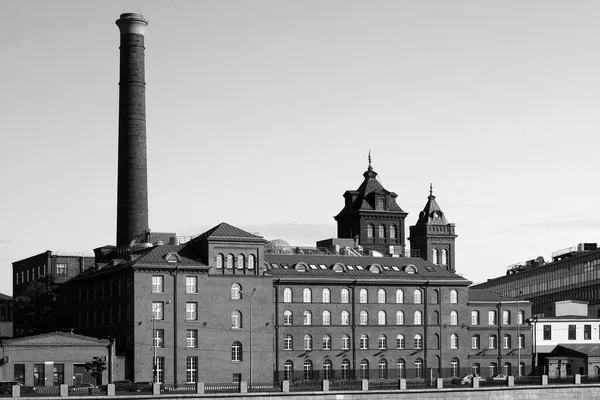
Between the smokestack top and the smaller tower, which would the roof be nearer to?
the smaller tower

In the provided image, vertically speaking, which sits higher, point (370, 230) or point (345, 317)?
point (370, 230)

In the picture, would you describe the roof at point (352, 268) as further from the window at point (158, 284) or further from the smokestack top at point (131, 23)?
the smokestack top at point (131, 23)

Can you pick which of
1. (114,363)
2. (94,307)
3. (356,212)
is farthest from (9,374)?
(356,212)

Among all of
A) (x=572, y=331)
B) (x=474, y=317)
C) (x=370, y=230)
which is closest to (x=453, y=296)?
(x=474, y=317)

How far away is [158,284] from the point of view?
126m

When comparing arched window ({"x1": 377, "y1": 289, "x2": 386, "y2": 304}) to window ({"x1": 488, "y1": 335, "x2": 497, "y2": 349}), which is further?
window ({"x1": 488, "y1": 335, "x2": 497, "y2": 349})

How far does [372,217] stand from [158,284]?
153 ft

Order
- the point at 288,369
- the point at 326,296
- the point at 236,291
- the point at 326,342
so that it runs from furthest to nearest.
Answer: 1. the point at 326,296
2. the point at 326,342
3. the point at 288,369
4. the point at 236,291

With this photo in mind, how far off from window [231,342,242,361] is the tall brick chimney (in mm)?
27291

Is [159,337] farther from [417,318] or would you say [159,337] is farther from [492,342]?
[492,342]

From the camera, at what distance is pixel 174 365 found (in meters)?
125

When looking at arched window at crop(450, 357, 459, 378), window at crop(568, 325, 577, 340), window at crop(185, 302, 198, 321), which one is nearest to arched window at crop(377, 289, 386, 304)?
arched window at crop(450, 357, 459, 378)

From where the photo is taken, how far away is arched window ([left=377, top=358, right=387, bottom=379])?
5497 inches

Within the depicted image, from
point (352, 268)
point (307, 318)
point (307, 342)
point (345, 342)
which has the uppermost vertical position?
point (352, 268)
